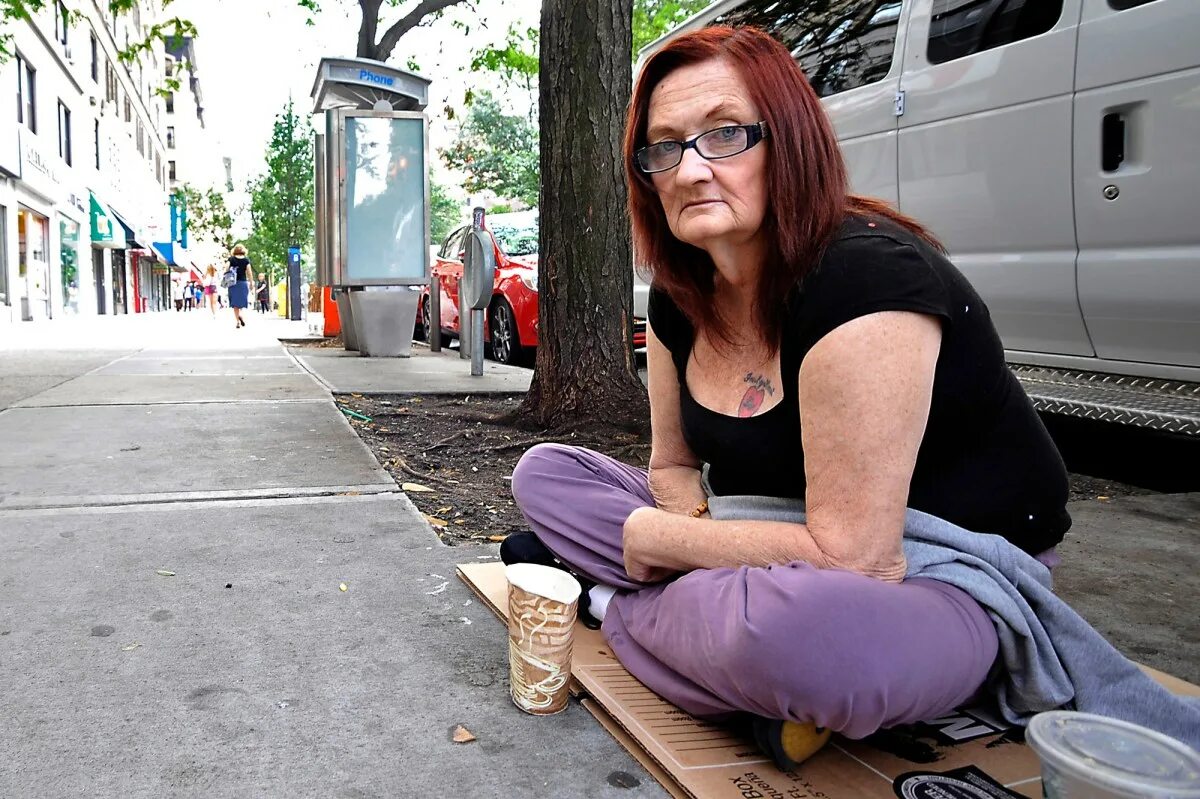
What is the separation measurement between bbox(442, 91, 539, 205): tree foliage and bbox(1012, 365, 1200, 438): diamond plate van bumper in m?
30.2

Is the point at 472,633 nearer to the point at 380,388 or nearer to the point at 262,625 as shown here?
the point at 262,625

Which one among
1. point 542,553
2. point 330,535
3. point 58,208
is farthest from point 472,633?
point 58,208

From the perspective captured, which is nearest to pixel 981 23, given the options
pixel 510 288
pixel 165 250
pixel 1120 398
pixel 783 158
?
pixel 1120 398

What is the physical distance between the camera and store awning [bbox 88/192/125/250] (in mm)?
28719

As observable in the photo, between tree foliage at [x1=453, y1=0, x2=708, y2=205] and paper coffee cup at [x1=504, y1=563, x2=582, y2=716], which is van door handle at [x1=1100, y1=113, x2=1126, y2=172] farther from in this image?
tree foliage at [x1=453, y1=0, x2=708, y2=205]

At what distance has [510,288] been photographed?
8.78 m

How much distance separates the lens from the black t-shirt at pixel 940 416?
156 centimetres

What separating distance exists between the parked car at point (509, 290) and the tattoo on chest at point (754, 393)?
17.9ft

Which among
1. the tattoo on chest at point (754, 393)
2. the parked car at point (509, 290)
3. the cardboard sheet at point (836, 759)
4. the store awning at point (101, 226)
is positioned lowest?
the cardboard sheet at point (836, 759)

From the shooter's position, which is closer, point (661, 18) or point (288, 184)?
point (661, 18)

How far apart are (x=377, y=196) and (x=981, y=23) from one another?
742 cm

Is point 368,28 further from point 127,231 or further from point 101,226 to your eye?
point 127,231

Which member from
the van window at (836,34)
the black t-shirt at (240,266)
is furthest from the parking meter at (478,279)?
the black t-shirt at (240,266)

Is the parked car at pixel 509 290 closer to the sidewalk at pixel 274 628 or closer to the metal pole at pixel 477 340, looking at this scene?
the metal pole at pixel 477 340
